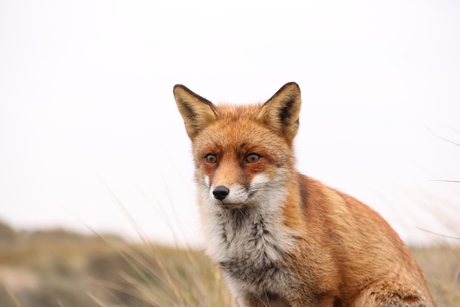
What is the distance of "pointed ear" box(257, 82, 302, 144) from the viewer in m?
4.19

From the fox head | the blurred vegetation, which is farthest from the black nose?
the blurred vegetation

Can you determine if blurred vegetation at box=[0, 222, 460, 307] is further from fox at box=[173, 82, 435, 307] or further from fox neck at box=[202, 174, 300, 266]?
fox at box=[173, 82, 435, 307]

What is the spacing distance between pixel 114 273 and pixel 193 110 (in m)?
10.6

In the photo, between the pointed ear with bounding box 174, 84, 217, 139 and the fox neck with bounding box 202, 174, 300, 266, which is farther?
the pointed ear with bounding box 174, 84, 217, 139

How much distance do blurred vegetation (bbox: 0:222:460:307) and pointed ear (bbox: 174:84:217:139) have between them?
1.48m

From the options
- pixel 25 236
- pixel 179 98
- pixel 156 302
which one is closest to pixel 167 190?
pixel 156 302

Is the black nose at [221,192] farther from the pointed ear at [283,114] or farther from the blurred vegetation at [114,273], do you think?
the blurred vegetation at [114,273]

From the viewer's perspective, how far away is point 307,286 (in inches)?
158

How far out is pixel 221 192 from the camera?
371 cm

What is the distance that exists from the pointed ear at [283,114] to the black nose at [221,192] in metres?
0.86

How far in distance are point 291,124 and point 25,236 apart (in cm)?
1848

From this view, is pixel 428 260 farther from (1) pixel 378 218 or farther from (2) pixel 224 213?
(2) pixel 224 213

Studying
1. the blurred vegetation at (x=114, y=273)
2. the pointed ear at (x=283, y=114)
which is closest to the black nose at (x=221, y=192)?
the pointed ear at (x=283, y=114)

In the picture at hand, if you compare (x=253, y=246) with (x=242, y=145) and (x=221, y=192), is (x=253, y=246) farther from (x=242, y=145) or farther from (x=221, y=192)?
(x=242, y=145)
